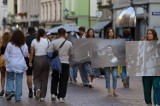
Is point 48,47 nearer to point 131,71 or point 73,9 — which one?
point 131,71

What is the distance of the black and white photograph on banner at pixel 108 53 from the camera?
1575cm

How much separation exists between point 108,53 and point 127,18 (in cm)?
2398

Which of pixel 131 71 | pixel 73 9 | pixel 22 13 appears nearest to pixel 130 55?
pixel 131 71

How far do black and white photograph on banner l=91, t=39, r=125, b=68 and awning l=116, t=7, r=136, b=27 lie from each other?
2300cm

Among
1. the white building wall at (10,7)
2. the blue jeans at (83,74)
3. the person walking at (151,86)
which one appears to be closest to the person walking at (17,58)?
the person walking at (151,86)

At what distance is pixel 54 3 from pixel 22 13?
12371 mm

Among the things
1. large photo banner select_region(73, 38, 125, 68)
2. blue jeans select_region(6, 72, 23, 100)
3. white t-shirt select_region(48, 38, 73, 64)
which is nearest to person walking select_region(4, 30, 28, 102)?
blue jeans select_region(6, 72, 23, 100)

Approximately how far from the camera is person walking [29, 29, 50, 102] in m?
14.9

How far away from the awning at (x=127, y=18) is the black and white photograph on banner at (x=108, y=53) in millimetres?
23003

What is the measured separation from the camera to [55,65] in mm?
14469

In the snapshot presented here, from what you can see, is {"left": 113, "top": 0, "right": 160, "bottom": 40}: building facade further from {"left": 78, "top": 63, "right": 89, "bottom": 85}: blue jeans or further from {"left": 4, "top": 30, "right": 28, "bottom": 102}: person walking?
{"left": 4, "top": 30, "right": 28, "bottom": 102}: person walking

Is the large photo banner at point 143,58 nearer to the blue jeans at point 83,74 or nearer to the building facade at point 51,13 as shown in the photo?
the blue jeans at point 83,74

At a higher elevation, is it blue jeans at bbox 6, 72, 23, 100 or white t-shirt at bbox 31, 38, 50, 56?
white t-shirt at bbox 31, 38, 50, 56

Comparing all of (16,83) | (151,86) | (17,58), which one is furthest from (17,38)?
(151,86)
